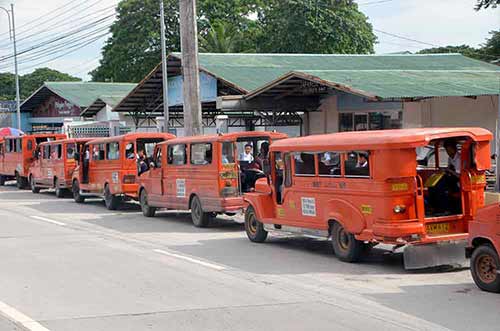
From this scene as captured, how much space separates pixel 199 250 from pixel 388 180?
14.8ft

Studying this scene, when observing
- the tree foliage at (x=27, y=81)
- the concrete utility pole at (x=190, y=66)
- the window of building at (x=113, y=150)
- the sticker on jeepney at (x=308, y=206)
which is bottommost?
the sticker on jeepney at (x=308, y=206)

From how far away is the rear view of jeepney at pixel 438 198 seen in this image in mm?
12039

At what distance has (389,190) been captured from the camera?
39.7 ft

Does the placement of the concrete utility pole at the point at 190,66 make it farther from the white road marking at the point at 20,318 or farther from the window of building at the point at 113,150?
the white road marking at the point at 20,318

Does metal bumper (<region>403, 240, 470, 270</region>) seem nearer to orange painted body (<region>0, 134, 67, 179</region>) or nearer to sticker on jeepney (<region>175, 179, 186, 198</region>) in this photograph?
sticker on jeepney (<region>175, 179, 186, 198</region>)

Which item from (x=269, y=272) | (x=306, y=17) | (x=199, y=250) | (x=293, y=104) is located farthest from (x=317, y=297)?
(x=306, y=17)

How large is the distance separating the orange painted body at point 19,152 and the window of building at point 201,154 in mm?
15627

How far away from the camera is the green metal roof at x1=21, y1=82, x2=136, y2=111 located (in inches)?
2050

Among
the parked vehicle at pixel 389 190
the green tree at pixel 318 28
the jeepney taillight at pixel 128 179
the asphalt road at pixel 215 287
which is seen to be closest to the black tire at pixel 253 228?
the asphalt road at pixel 215 287

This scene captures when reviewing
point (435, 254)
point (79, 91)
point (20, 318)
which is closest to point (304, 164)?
point (435, 254)

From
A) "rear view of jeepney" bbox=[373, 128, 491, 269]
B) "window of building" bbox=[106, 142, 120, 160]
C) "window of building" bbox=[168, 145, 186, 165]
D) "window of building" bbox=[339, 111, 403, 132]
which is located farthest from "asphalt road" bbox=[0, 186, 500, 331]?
"window of building" bbox=[339, 111, 403, 132]

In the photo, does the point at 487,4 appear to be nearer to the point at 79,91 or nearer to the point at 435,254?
the point at 435,254

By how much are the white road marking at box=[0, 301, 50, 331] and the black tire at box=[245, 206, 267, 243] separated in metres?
6.67

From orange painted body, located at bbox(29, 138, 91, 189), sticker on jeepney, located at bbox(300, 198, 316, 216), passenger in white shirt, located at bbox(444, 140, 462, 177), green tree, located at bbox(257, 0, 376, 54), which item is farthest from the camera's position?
green tree, located at bbox(257, 0, 376, 54)
